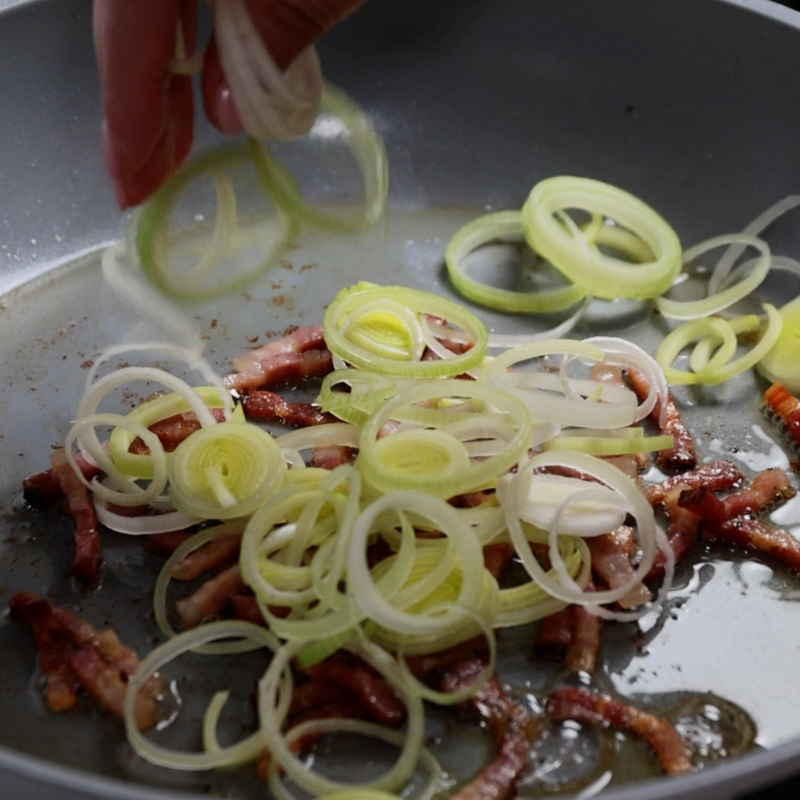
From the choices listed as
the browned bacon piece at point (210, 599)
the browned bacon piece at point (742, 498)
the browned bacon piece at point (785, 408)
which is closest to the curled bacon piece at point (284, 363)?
the browned bacon piece at point (210, 599)

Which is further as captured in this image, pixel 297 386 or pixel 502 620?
pixel 297 386

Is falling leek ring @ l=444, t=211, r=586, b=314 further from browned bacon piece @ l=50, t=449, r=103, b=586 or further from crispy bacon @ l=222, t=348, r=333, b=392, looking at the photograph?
browned bacon piece @ l=50, t=449, r=103, b=586

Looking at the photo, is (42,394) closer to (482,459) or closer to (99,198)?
(99,198)

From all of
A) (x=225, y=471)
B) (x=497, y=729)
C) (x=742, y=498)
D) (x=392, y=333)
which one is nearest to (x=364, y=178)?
(x=392, y=333)

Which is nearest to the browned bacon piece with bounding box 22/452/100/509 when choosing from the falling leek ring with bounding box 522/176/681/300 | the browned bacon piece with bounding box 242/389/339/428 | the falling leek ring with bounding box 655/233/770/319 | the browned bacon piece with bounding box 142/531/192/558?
the browned bacon piece with bounding box 142/531/192/558

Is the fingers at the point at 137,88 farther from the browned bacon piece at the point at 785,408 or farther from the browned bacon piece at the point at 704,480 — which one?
the browned bacon piece at the point at 785,408

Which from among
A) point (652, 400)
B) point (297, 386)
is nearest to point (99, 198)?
point (297, 386)
